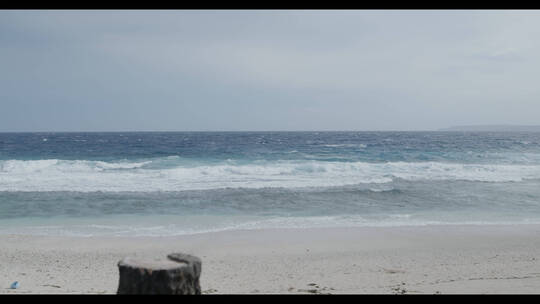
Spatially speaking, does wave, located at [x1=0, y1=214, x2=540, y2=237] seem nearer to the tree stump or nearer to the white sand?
the white sand

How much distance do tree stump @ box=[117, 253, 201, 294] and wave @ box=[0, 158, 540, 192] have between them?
45.4 feet

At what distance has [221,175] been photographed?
21.6 metres

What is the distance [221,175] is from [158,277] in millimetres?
18692

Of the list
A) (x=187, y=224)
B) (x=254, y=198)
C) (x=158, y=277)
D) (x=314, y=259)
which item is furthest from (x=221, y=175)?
(x=158, y=277)

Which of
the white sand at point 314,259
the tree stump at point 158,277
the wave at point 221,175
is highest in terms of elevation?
the tree stump at point 158,277

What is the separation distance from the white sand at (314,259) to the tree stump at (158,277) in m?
2.74

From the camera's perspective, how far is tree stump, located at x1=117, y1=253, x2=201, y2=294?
2998 millimetres

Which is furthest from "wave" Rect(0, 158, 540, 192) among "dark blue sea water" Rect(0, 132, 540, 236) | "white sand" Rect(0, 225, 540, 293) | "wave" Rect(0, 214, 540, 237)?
"white sand" Rect(0, 225, 540, 293)

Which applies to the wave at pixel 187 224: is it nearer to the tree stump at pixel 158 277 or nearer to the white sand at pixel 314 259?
the white sand at pixel 314 259

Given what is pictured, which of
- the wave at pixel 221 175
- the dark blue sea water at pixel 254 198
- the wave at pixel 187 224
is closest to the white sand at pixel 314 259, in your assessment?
the wave at pixel 187 224

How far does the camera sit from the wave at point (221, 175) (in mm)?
17594

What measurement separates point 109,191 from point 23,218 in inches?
181

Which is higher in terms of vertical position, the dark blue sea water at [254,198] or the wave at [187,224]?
the dark blue sea water at [254,198]
